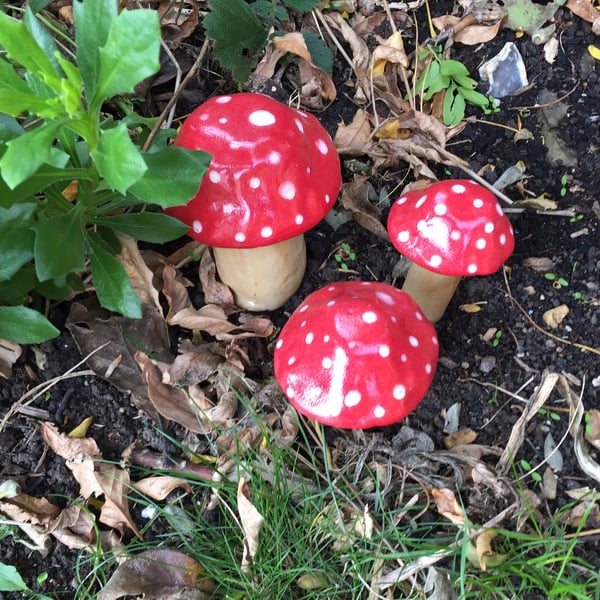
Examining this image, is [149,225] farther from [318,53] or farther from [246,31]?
[318,53]

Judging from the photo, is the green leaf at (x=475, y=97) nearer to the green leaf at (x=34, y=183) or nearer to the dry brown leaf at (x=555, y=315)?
the dry brown leaf at (x=555, y=315)

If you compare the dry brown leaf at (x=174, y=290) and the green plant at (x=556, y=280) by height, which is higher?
the dry brown leaf at (x=174, y=290)

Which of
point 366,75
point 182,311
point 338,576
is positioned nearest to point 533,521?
point 338,576

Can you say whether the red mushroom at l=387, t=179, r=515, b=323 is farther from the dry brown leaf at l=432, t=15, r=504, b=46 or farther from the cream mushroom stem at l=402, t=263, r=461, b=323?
the dry brown leaf at l=432, t=15, r=504, b=46

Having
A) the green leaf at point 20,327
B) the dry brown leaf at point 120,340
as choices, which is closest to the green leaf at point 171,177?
the green leaf at point 20,327

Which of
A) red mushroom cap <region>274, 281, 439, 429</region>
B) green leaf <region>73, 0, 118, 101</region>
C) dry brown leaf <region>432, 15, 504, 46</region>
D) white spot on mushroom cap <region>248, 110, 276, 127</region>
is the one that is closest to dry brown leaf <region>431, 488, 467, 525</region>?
red mushroom cap <region>274, 281, 439, 429</region>

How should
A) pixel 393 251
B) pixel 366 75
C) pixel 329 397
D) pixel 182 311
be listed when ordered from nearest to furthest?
pixel 329 397 → pixel 182 311 → pixel 393 251 → pixel 366 75

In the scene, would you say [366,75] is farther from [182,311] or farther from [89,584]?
[89,584]
